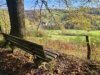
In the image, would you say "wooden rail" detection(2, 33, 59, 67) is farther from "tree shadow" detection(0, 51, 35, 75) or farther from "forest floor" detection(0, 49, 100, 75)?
"tree shadow" detection(0, 51, 35, 75)

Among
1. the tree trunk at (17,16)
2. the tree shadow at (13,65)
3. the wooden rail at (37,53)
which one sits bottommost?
the tree shadow at (13,65)

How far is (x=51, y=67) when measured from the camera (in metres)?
4.57

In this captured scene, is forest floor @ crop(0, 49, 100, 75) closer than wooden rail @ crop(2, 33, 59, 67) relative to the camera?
No

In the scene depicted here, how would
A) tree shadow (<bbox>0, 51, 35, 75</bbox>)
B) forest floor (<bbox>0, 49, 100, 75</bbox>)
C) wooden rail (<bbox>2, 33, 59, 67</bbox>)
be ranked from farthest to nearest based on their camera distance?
tree shadow (<bbox>0, 51, 35, 75</bbox>)
forest floor (<bbox>0, 49, 100, 75</bbox>)
wooden rail (<bbox>2, 33, 59, 67</bbox>)

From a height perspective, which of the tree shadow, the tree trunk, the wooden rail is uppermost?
the tree trunk

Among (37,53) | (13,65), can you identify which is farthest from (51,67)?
(13,65)

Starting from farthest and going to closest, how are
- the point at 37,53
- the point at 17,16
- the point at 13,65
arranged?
the point at 17,16
the point at 13,65
the point at 37,53

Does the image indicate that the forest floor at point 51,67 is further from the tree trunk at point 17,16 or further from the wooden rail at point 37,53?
the tree trunk at point 17,16

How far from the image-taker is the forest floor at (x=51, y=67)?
4.39 metres

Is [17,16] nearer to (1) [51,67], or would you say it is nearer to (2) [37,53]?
(2) [37,53]

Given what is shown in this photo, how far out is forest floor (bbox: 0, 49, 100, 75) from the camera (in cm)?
439

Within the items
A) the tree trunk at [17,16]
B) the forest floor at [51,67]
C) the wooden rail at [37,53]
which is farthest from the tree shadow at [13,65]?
the tree trunk at [17,16]

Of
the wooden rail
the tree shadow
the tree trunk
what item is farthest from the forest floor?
the tree trunk

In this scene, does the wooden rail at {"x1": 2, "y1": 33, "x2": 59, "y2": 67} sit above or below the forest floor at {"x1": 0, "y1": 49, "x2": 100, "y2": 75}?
above
